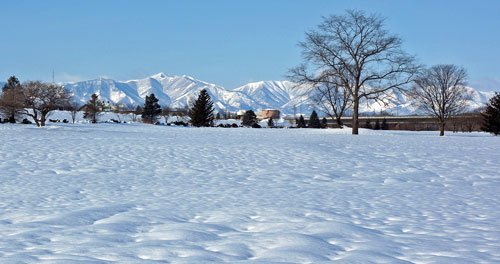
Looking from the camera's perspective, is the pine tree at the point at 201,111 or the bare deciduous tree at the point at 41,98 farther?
the pine tree at the point at 201,111

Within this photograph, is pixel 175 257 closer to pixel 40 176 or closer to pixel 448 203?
pixel 448 203

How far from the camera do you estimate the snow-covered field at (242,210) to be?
15.4ft

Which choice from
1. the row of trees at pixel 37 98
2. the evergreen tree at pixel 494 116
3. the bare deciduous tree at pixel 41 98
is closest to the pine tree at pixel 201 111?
the row of trees at pixel 37 98

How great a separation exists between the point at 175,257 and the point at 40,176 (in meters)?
6.72

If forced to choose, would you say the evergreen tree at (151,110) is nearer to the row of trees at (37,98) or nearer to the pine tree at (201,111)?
the pine tree at (201,111)

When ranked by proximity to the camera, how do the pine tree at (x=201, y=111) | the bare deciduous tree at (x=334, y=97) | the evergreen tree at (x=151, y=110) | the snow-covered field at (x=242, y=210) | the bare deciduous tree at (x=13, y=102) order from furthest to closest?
1. the evergreen tree at (x=151, y=110)
2. the pine tree at (x=201, y=111)
3. the bare deciduous tree at (x=13, y=102)
4. the bare deciduous tree at (x=334, y=97)
5. the snow-covered field at (x=242, y=210)

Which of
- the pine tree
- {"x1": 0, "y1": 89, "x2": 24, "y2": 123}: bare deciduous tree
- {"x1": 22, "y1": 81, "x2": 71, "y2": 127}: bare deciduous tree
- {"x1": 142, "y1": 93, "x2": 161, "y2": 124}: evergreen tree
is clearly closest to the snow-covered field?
{"x1": 22, "y1": 81, "x2": 71, "y2": 127}: bare deciduous tree

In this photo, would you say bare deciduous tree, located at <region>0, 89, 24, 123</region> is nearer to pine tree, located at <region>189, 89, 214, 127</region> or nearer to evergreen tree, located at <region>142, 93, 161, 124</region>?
pine tree, located at <region>189, 89, 214, 127</region>

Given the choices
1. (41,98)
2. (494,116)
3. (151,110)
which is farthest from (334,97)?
(151,110)

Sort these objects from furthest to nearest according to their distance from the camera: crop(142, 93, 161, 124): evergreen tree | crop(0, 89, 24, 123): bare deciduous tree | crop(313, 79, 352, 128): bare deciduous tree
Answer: crop(142, 93, 161, 124): evergreen tree < crop(0, 89, 24, 123): bare deciduous tree < crop(313, 79, 352, 128): bare deciduous tree

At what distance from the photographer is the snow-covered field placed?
471 cm

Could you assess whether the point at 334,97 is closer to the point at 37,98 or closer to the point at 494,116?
the point at 494,116

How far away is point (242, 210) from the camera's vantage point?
23.0 feet

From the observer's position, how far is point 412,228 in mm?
6066
